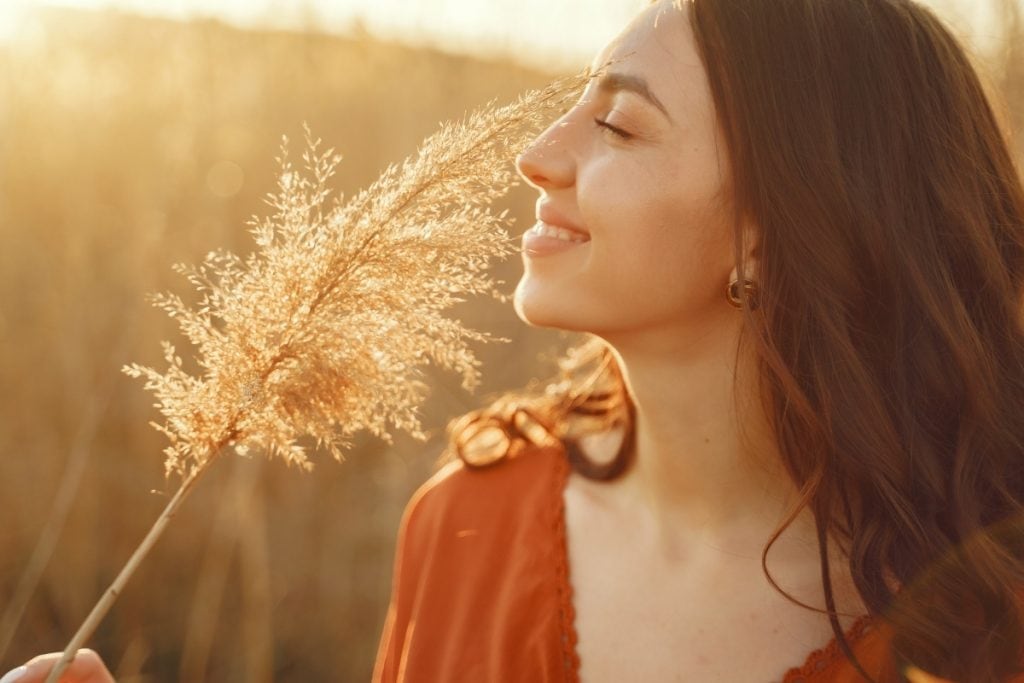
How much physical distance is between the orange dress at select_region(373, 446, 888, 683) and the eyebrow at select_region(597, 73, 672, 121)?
0.80m

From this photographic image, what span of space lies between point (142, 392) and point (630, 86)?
2401 mm

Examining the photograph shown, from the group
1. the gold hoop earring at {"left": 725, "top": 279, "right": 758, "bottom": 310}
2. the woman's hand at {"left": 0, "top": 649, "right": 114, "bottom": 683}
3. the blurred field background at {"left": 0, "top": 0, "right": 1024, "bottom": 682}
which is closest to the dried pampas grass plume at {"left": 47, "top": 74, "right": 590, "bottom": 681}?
the woman's hand at {"left": 0, "top": 649, "right": 114, "bottom": 683}

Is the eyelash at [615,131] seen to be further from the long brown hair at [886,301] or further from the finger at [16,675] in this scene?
the finger at [16,675]

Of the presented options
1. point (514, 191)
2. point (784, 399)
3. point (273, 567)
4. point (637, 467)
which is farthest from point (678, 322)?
point (514, 191)

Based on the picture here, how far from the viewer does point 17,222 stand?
3146mm

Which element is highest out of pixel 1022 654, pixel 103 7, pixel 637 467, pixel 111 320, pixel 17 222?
pixel 103 7

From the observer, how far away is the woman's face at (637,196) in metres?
1.48

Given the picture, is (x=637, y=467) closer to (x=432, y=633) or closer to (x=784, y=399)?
(x=784, y=399)

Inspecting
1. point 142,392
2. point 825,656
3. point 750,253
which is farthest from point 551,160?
point 142,392

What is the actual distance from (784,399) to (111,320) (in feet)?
7.91

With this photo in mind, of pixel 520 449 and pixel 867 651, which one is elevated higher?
pixel 520 449

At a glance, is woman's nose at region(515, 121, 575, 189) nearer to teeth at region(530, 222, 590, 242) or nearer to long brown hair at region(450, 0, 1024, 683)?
teeth at region(530, 222, 590, 242)

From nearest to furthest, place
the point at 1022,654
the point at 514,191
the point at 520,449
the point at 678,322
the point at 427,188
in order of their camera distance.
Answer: the point at 427,188 → the point at 1022,654 → the point at 678,322 → the point at 520,449 → the point at 514,191

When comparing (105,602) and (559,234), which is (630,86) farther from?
(105,602)
